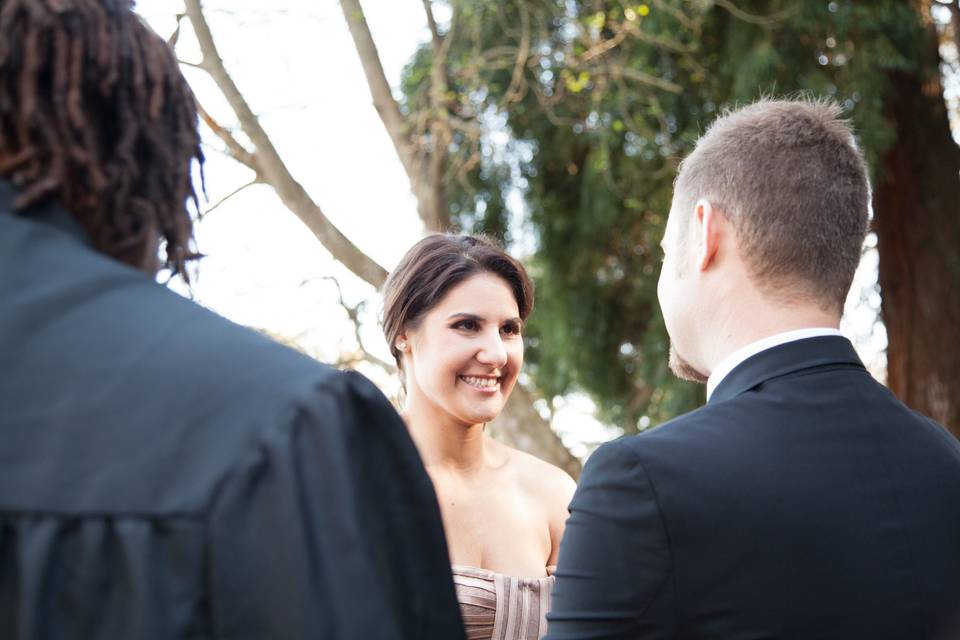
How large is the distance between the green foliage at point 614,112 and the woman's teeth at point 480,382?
3377 mm

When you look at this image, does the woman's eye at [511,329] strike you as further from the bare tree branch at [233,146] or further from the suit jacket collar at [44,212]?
the bare tree branch at [233,146]

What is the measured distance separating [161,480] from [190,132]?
1.42ft

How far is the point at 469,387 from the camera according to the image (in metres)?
3.52

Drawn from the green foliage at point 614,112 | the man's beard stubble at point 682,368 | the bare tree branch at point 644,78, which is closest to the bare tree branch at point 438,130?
the green foliage at point 614,112

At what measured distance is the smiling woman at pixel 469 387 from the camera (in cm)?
350

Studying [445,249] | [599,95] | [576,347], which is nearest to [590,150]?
[599,95]

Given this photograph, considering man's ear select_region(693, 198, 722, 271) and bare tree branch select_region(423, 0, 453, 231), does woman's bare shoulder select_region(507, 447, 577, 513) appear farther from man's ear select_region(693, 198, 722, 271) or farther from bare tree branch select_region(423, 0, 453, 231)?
bare tree branch select_region(423, 0, 453, 231)

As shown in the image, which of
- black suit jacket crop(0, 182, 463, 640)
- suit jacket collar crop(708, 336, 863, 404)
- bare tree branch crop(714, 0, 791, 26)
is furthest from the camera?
bare tree branch crop(714, 0, 791, 26)

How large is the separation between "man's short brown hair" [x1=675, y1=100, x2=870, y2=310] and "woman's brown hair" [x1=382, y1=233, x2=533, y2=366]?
160 centimetres

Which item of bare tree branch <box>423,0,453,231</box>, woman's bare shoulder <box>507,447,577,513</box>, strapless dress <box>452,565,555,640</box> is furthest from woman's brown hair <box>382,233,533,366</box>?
bare tree branch <box>423,0,453,231</box>

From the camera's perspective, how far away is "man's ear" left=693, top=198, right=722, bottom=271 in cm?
194

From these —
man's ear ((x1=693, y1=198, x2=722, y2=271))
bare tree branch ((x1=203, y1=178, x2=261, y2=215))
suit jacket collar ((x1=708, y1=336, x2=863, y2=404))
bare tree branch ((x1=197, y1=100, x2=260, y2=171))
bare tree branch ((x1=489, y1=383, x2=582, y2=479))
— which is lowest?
bare tree branch ((x1=489, y1=383, x2=582, y2=479))

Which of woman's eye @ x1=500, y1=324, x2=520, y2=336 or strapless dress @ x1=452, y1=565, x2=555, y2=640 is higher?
woman's eye @ x1=500, y1=324, x2=520, y2=336

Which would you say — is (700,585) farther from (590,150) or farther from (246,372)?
(590,150)
